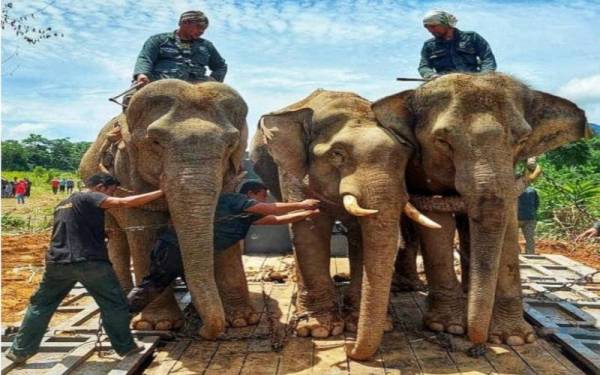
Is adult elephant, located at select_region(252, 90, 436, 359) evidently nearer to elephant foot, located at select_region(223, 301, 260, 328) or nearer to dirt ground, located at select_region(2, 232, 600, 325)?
elephant foot, located at select_region(223, 301, 260, 328)

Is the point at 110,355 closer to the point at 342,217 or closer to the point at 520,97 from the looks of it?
the point at 342,217

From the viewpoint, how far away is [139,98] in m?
5.06

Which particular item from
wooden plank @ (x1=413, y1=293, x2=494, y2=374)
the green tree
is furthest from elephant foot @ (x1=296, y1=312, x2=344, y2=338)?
the green tree

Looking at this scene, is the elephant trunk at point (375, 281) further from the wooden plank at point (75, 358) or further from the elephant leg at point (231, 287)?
the wooden plank at point (75, 358)

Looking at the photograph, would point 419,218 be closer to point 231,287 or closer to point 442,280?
point 442,280

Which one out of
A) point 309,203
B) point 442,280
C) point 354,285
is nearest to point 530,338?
point 442,280

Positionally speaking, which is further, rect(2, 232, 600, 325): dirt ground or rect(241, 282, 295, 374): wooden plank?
rect(2, 232, 600, 325): dirt ground

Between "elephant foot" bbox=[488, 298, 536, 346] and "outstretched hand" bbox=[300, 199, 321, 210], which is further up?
"outstretched hand" bbox=[300, 199, 321, 210]

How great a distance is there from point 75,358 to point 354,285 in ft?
8.25

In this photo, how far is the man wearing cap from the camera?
612 centimetres

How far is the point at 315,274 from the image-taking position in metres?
5.43

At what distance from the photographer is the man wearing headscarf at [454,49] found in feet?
19.4

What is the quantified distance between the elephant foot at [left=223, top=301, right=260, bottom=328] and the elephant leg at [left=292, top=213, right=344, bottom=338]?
448mm

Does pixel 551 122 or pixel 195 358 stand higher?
pixel 551 122
